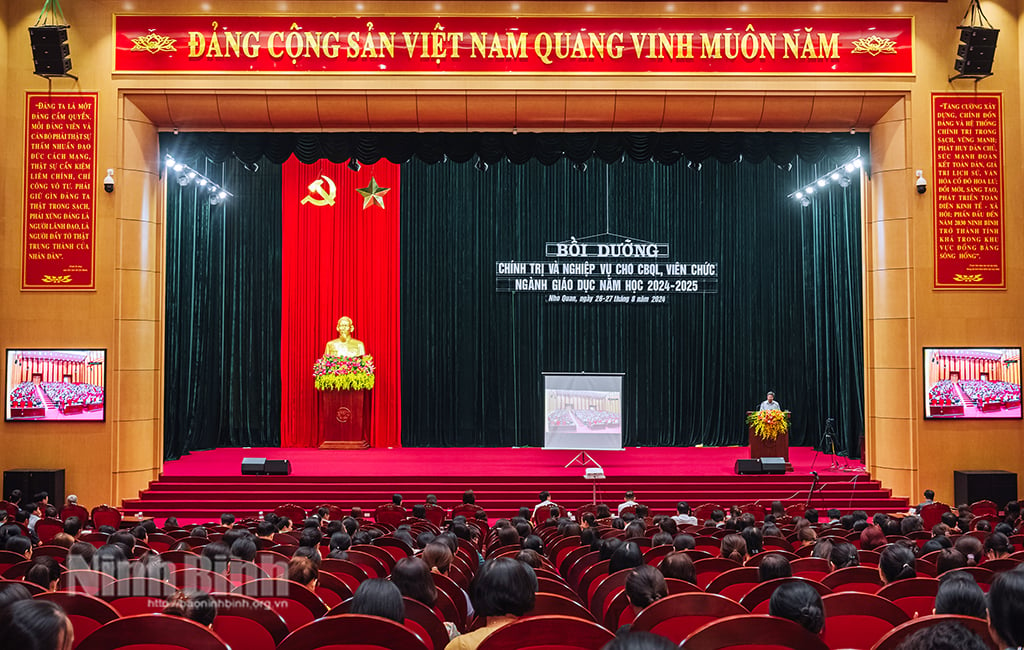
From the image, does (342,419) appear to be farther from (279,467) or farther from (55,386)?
(55,386)

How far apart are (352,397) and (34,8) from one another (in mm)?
8889

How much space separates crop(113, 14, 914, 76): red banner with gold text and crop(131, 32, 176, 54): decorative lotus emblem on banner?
2 cm

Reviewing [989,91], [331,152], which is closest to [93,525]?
[331,152]

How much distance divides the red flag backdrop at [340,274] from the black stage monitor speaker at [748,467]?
27.5 ft

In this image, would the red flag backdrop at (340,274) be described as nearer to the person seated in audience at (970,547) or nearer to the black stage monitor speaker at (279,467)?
the black stage monitor speaker at (279,467)

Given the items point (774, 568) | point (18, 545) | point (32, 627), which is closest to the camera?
point (32, 627)

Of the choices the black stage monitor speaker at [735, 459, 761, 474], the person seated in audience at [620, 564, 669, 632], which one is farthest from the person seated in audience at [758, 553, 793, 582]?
the black stage monitor speaker at [735, 459, 761, 474]

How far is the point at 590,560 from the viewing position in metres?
5.75

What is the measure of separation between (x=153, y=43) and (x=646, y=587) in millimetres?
12576

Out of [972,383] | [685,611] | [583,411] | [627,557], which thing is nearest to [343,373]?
[583,411]

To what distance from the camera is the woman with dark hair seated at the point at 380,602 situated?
3.03m

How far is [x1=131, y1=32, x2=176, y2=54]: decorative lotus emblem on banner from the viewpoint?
13391 millimetres

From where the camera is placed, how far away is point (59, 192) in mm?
13195

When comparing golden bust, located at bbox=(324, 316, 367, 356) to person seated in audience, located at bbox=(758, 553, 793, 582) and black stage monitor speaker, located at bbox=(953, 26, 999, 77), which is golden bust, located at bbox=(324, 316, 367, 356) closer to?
black stage monitor speaker, located at bbox=(953, 26, 999, 77)
